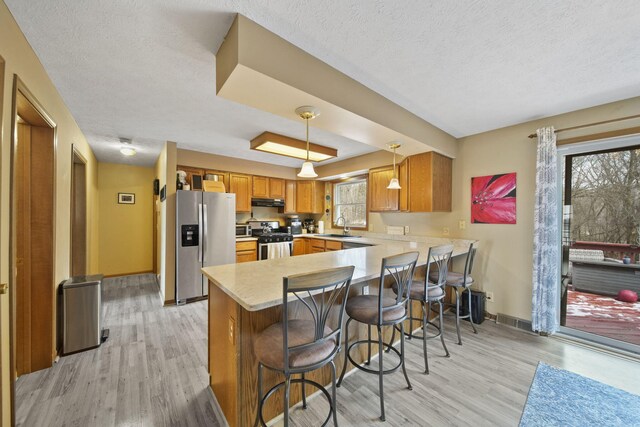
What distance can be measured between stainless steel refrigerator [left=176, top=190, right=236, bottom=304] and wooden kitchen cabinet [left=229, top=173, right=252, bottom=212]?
30.7 inches

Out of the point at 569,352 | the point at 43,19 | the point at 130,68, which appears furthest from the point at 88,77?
the point at 569,352

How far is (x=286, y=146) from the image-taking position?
353 centimetres

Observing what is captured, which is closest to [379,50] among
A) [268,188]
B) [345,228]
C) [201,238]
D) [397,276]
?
[397,276]

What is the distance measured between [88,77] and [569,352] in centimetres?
503

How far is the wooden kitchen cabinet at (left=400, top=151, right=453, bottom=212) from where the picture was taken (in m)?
3.39

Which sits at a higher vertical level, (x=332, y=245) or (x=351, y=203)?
(x=351, y=203)

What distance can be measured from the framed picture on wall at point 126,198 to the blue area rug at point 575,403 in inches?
268

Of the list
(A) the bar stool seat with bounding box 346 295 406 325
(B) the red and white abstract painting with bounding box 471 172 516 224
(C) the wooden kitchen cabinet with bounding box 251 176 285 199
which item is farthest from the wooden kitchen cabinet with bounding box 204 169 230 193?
(B) the red and white abstract painting with bounding box 471 172 516 224

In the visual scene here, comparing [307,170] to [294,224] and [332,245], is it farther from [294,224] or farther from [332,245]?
[294,224]

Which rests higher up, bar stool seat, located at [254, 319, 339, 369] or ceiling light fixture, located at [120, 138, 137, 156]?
ceiling light fixture, located at [120, 138, 137, 156]

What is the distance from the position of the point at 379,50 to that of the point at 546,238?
2.69 meters

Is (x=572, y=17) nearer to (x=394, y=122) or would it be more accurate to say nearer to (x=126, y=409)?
(x=394, y=122)

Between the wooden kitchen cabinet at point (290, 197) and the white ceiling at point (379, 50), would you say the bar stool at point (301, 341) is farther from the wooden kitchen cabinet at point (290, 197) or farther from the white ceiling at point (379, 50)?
the wooden kitchen cabinet at point (290, 197)

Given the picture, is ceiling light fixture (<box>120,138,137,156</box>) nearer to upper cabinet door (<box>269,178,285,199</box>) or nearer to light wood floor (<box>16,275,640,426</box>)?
upper cabinet door (<box>269,178,285,199</box>)
